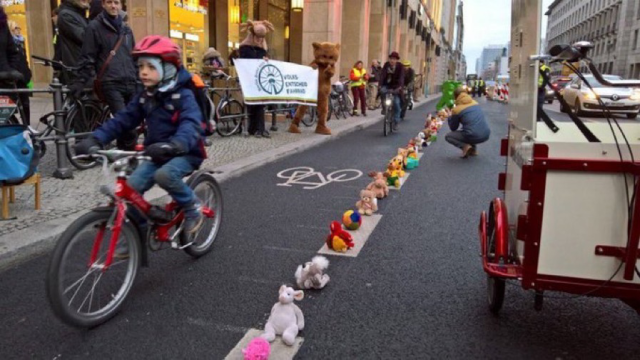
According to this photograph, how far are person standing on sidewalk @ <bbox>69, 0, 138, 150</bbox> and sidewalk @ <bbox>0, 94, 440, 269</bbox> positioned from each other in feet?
3.44

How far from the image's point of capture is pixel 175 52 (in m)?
3.42

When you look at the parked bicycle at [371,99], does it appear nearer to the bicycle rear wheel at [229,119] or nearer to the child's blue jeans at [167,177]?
the bicycle rear wheel at [229,119]

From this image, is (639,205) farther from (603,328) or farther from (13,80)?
(13,80)

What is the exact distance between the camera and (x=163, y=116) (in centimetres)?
356

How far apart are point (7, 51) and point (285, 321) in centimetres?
659

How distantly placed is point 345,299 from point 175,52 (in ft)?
6.75

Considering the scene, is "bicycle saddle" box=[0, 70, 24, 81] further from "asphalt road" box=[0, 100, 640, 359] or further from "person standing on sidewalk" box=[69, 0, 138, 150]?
"asphalt road" box=[0, 100, 640, 359]

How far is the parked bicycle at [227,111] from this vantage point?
1062cm

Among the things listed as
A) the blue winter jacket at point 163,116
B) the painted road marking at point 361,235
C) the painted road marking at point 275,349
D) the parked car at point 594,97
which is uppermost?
the parked car at point 594,97

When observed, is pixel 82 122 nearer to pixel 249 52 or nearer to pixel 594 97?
pixel 249 52

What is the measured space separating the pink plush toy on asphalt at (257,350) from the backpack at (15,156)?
322 cm

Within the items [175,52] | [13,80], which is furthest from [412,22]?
[175,52]

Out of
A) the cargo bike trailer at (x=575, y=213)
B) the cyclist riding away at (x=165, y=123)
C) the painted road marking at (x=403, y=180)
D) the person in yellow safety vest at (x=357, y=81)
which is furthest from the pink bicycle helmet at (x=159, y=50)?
the person in yellow safety vest at (x=357, y=81)

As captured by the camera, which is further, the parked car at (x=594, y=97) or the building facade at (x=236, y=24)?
the building facade at (x=236, y=24)
